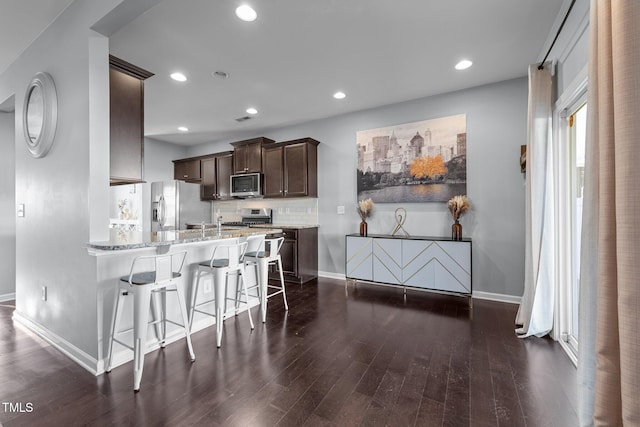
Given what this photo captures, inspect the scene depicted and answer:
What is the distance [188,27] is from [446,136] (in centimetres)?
328

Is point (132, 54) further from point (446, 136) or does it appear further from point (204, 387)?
point (446, 136)

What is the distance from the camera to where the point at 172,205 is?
213 inches

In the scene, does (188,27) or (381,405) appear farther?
(188,27)

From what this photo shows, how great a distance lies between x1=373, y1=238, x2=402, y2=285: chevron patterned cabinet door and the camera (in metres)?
3.65

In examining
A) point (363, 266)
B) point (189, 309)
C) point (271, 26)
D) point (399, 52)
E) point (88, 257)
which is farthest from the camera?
point (363, 266)

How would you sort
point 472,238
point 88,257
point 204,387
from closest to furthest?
point 204,387
point 88,257
point 472,238

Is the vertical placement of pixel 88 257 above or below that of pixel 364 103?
below

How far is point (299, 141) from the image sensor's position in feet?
15.3

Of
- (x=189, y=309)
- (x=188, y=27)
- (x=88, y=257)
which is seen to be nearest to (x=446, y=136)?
(x=188, y=27)

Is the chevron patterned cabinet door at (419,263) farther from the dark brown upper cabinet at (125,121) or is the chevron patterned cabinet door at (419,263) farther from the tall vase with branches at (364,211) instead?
the dark brown upper cabinet at (125,121)

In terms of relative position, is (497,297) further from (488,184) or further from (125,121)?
(125,121)

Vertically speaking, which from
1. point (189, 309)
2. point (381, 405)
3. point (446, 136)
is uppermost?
point (446, 136)

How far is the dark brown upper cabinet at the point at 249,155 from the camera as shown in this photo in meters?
5.12

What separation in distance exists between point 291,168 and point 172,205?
260cm
